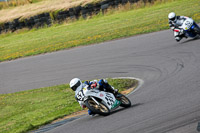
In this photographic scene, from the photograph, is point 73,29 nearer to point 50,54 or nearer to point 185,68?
point 50,54

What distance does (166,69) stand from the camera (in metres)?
12.8

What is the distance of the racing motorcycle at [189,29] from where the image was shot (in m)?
15.8

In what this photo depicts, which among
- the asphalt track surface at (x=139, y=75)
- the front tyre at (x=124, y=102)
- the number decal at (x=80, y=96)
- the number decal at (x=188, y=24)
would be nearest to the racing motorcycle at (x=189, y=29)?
the number decal at (x=188, y=24)

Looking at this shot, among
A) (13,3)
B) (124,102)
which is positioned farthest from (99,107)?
(13,3)

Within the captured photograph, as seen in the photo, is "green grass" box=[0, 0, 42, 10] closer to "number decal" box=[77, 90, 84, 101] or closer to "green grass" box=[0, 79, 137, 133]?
"green grass" box=[0, 79, 137, 133]

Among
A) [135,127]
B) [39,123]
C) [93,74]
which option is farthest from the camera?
[93,74]

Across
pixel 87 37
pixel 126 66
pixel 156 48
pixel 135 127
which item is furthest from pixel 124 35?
pixel 135 127

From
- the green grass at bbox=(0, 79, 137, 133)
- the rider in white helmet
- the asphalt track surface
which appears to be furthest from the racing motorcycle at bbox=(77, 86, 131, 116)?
the rider in white helmet

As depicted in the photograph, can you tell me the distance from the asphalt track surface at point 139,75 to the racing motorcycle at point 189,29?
32 cm

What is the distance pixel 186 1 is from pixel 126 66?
708 inches

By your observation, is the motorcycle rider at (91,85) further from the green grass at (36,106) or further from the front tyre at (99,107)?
the green grass at (36,106)

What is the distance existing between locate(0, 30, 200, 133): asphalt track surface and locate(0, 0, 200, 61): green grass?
2.77 m

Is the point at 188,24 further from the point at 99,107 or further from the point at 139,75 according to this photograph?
the point at 99,107

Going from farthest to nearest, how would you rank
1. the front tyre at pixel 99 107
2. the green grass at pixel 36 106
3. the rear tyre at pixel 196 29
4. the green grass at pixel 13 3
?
1. the green grass at pixel 13 3
2. the rear tyre at pixel 196 29
3. the green grass at pixel 36 106
4. the front tyre at pixel 99 107
